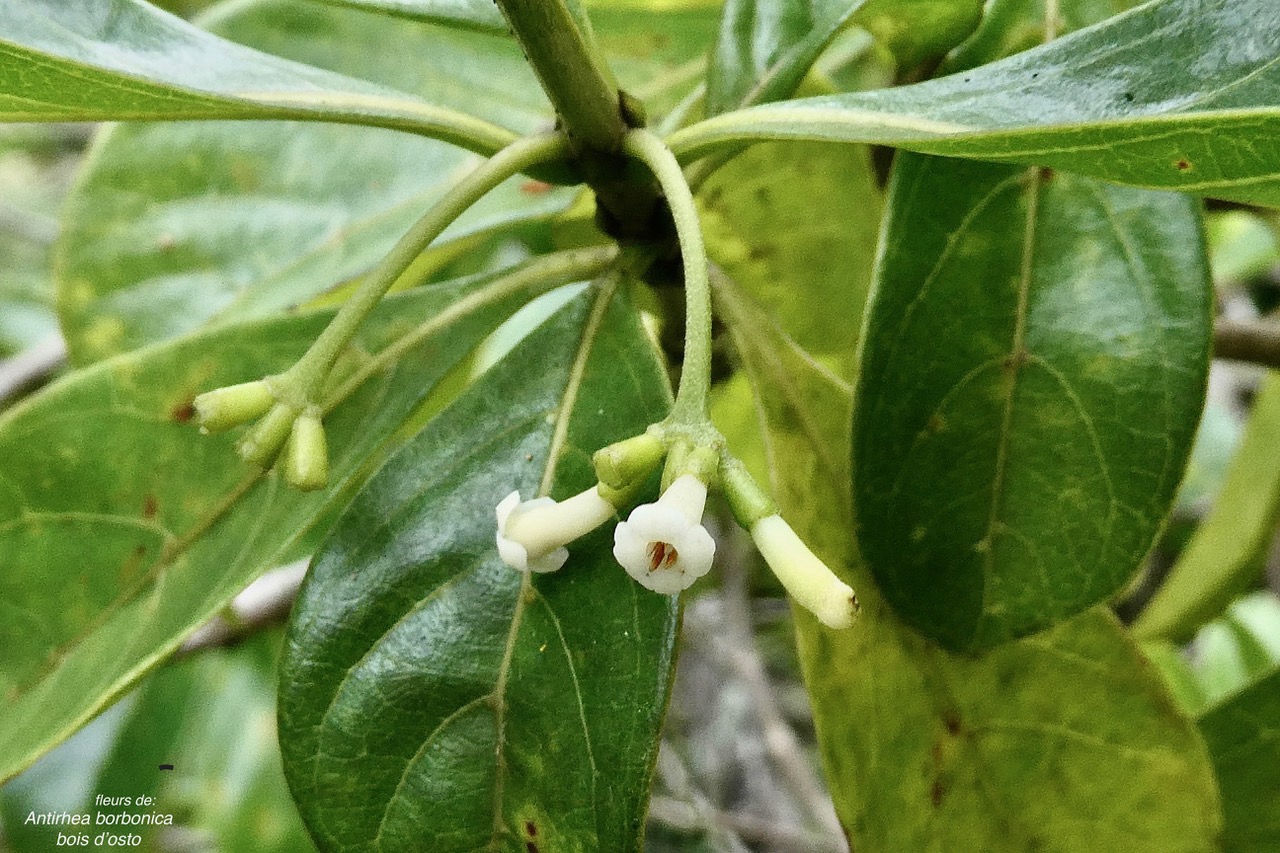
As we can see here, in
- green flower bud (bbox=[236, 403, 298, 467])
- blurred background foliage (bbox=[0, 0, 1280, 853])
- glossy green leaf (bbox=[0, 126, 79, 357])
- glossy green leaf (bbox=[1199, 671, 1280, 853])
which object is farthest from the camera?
glossy green leaf (bbox=[0, 126, 79, 357])

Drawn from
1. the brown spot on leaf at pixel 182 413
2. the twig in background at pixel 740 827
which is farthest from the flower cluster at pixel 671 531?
the twig in background at pixel 740 827

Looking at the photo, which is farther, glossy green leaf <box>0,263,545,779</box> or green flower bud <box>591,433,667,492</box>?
glossy green leaf <box>0,263,545,779</box>

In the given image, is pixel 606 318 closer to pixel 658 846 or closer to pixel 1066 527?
pixel 1066 527

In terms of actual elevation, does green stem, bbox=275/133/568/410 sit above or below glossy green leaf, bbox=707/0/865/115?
below

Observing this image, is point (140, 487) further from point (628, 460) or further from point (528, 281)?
point (628, 460)

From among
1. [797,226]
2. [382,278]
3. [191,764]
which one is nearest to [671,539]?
[382,278]

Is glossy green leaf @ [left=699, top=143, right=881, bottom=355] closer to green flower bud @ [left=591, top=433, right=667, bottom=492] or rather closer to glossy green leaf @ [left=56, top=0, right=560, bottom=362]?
glossy green leaf @ [left=56, top=0, right=560, bottom=362]

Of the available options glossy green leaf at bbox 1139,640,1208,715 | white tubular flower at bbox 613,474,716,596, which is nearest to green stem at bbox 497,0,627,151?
white tubular flower at bbox 613,474,716,596

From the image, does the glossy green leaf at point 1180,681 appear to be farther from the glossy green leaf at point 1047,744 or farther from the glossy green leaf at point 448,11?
the glossy green leaf at point 448,11
